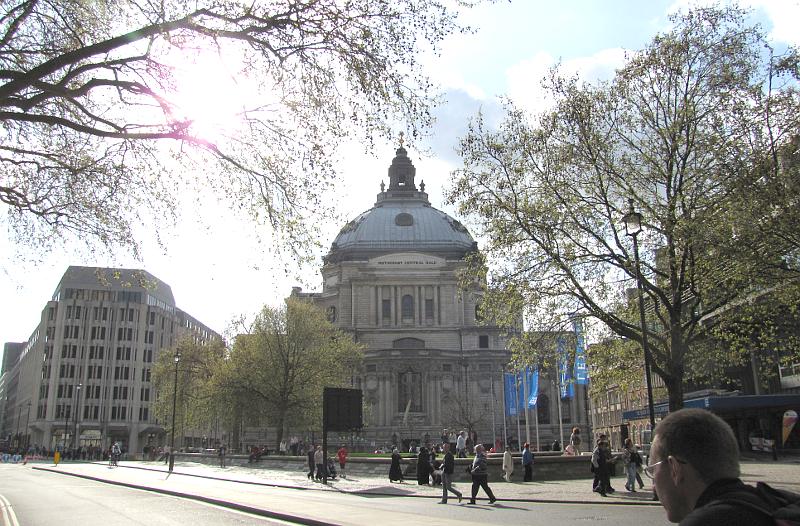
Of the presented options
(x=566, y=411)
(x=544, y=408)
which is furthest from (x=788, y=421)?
(x=566, y=411)

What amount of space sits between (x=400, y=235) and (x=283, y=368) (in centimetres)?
5841

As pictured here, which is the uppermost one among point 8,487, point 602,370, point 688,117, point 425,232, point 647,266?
point 425,232

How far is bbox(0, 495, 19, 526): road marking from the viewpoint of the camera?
52.3 ft

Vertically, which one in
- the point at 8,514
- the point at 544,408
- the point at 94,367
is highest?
the point at 94,367

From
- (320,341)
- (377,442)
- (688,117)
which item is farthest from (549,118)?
(377,442)

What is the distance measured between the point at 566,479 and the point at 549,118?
16056 millimetres

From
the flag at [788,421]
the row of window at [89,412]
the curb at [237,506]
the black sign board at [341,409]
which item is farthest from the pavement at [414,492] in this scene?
the row of window at [89,412]

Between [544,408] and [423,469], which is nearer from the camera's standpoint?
[423,469]

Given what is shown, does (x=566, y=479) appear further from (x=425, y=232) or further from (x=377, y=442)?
(x=425, y=232)

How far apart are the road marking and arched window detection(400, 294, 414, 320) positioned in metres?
86.0

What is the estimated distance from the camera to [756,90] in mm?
24906

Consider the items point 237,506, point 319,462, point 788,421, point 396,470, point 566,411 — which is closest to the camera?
point 237,506

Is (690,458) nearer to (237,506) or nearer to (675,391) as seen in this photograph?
(237,506)

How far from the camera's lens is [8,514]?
18.0 meters
